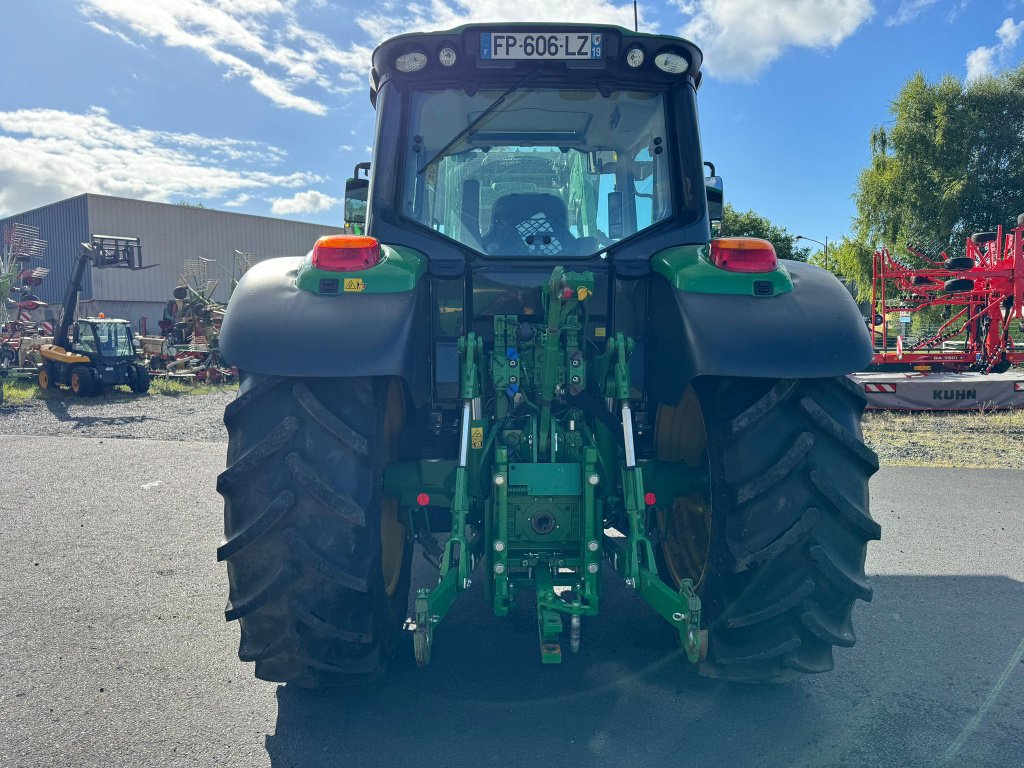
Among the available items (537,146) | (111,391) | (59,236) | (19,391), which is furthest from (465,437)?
(59,236)

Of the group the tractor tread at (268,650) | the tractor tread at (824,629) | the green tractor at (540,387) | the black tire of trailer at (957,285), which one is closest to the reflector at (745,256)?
the green tractor at (540,387)

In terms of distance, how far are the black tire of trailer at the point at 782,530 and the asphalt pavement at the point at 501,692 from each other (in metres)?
0.29

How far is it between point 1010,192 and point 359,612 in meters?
34.6

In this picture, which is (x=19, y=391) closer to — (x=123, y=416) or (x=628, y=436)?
(x=123, y=416)

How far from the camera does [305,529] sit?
8.22 ft

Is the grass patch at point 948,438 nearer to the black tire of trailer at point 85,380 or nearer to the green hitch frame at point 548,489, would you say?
the green hitch frame at point 548,489

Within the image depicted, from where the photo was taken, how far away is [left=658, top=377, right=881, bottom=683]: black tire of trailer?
2533mm

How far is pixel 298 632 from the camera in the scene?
2529 mm

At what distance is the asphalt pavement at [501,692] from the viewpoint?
2520 millimetres

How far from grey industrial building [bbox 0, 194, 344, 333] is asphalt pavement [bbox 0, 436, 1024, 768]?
1238 inches

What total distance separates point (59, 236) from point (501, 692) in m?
40.4

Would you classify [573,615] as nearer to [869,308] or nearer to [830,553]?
[830,553]

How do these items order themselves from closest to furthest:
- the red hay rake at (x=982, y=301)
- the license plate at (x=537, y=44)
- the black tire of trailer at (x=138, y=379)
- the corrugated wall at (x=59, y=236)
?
the license plate at (x=537, y=44)
the red hay rake at (x=982, y=301)
the black tire of trailer at (x=138, y=379)
the corrugated wall at (x=59, y=236)

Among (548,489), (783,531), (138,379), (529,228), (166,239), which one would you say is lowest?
(138,379)
